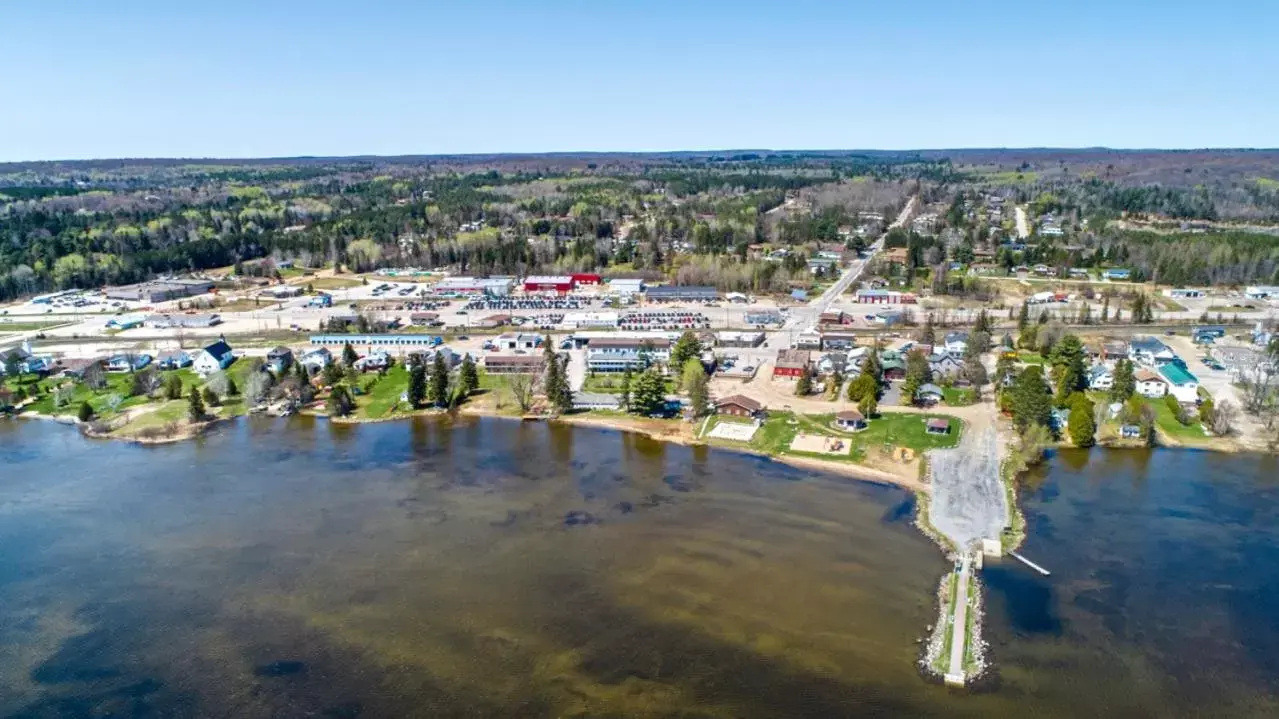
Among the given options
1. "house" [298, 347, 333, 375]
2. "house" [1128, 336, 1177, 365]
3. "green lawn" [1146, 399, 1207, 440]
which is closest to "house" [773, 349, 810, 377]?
"green lawn" [1146, 399, 1207, 440]

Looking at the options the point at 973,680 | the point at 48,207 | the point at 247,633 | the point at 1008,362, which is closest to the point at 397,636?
the point at 247,633

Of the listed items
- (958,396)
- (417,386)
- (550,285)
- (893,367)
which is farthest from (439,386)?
(550,285)

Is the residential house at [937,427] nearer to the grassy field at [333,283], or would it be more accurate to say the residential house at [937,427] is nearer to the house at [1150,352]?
the house at [1150,352]

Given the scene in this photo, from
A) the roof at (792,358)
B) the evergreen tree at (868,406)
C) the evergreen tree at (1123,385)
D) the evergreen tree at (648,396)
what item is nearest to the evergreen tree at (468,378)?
the evergreen tree at (648,396)

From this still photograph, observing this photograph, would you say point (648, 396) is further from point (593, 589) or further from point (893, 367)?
point (593, 589)

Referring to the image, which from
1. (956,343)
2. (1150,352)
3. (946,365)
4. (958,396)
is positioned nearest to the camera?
(958,396)

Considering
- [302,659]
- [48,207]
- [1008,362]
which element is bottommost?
[302,659]

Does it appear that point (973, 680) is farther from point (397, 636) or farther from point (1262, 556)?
point (397, 636)

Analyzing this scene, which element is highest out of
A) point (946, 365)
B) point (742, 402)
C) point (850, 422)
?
point (946, 365)
